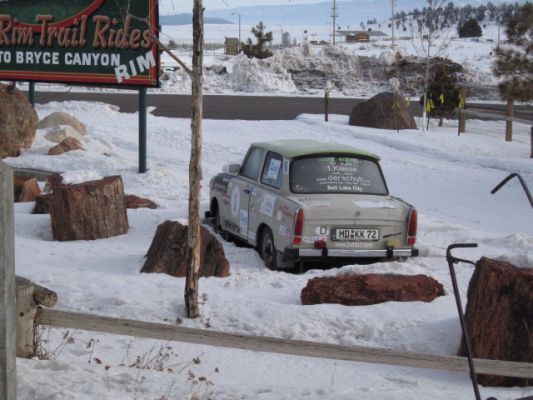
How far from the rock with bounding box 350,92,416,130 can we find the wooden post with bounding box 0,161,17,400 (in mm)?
24061

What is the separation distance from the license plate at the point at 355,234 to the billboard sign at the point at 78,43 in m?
7.58

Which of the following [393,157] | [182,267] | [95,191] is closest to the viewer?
[182,267]

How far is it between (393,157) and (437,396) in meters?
17.0

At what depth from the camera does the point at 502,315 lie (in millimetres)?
7016

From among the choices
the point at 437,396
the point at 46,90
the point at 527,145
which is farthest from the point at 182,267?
the point at 46,90

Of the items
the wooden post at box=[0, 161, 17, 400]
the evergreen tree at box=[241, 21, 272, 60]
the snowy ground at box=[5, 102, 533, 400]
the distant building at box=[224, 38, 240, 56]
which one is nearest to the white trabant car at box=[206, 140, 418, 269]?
the snowy ground at box=[5, 102, 533, 400]

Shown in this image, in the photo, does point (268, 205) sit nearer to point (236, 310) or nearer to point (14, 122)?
point (236, 310)

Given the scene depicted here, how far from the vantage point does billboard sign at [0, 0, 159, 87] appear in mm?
17594

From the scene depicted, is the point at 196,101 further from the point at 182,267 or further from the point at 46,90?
the point at 46,90

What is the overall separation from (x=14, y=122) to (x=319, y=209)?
11.1 m

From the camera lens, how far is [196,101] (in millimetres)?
8148

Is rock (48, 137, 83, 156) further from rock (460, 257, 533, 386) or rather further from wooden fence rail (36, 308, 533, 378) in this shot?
wooden fence rail (36, 308, 533, 378)

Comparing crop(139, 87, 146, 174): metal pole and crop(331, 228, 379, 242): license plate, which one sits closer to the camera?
crop(331, 228, 379, 242): license plate

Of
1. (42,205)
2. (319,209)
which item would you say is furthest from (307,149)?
(42,205)
